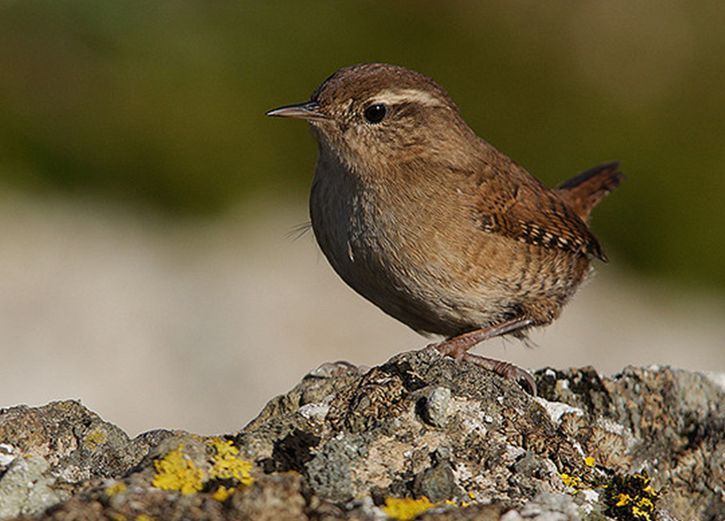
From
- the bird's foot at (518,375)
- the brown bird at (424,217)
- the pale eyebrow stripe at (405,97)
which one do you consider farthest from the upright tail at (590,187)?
the bird's foot at (518,375)

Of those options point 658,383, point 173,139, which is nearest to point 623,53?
point 173,139

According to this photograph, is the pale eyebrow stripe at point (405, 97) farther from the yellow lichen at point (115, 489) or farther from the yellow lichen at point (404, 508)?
the yellow lichen at point (115, 489)

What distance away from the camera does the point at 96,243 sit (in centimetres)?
889

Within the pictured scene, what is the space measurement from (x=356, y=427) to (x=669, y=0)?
31.2 feet

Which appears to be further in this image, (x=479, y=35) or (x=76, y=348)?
(x=479, y=35)

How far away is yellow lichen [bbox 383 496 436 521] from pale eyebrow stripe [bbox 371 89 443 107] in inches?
93.4

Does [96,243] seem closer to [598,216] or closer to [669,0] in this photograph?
[598,216]

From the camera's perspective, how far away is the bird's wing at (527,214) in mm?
5023

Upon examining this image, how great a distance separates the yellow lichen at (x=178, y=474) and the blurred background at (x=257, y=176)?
4.45 metres

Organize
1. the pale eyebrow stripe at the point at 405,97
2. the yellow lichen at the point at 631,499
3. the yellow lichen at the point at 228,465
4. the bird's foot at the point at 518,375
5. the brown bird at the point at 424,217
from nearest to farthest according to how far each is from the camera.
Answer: the yellow lichen at the point at 228,465 → the yellow lichen at the point at 631,499 → the bird's foot at the point at 518,375 → the brown bird at the point at 424,217 → the pale eyebrow stripe at the point at 405,97

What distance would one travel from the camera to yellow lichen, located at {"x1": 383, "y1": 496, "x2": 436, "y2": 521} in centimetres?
273

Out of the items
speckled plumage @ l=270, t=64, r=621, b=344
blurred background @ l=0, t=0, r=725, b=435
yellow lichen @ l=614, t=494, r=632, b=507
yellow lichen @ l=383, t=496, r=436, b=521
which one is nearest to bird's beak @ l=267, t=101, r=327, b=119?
speckled plumage @ l=270, t=64, r=621, b=344

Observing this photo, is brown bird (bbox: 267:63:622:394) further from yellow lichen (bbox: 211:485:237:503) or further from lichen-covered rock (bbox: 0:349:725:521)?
yellow lichen (bbox: 211:485:237:503)

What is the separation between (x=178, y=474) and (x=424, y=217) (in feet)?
7.13
